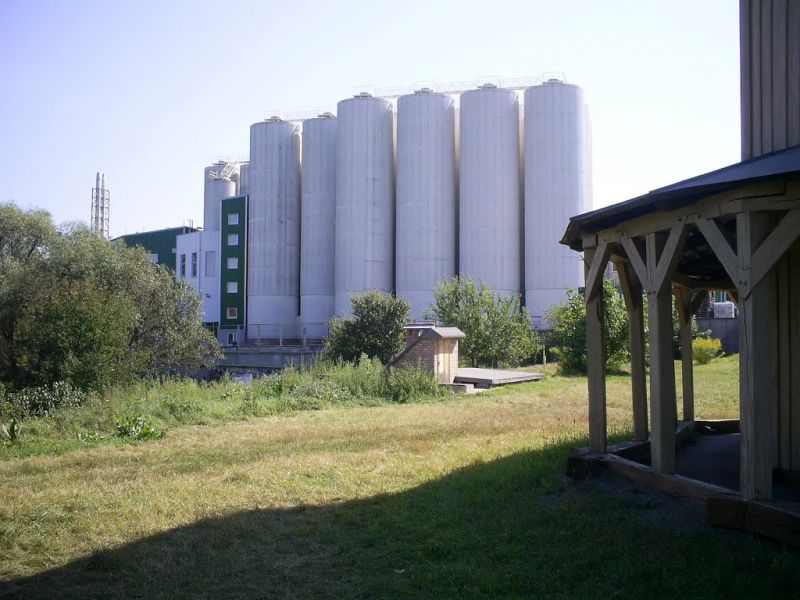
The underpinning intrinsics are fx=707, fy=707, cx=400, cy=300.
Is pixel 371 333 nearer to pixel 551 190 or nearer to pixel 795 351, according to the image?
pixel 795 351

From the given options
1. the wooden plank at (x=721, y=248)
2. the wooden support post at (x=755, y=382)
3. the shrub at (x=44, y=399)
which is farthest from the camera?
the shrub at (x=44, y=399)

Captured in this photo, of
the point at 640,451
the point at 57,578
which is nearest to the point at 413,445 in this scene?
the point at 640,451

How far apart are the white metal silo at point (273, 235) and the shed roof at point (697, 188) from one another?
47.4 metres

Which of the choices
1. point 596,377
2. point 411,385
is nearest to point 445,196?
point 411,385

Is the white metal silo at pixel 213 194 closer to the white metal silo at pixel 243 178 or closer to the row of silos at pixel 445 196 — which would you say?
the white metal silo at pixel 243 178

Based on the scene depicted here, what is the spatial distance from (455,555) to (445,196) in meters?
42.6

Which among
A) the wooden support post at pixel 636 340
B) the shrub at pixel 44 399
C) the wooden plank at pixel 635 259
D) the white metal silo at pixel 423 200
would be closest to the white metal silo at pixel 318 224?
the white metal silo at pixel 423 200

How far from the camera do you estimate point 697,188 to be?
18.1ft

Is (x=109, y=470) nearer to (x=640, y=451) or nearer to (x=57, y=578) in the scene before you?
(x=57, y=578)

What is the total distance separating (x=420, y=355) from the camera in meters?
20.9

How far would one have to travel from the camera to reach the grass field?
4.96m

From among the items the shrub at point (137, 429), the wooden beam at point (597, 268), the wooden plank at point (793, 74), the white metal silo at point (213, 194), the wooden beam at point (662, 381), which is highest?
the white metal silo at point (213, 194)

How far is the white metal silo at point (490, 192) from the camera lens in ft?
151

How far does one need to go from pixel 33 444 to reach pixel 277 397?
6442 millimetres
